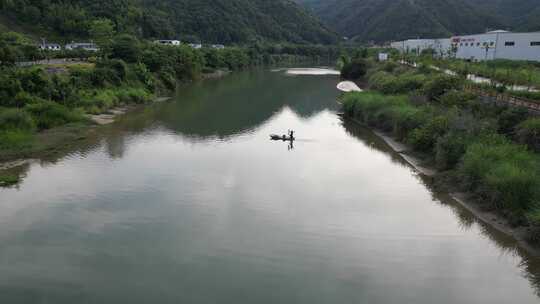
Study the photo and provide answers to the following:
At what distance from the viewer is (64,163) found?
25.0 meters

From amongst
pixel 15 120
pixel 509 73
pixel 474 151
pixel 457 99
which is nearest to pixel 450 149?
pixel 474 151

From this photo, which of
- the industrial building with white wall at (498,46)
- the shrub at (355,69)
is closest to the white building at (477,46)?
the industrial building with white wall at (498,46)

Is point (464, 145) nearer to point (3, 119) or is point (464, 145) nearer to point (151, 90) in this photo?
point (3, 119)

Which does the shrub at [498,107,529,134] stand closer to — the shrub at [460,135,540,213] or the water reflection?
the shrub at [460,135,540,213]

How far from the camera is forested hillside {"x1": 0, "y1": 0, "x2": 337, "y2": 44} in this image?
96.6 metres

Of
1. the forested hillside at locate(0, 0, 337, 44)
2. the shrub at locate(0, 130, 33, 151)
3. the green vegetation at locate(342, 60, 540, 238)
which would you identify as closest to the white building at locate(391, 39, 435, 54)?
the forested hillside at locate(0, 0, 337, 44)

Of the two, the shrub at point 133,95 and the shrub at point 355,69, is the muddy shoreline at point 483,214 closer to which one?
the shrub at point 133,95

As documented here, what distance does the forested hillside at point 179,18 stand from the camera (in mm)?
96631

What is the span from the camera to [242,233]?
17188 mm

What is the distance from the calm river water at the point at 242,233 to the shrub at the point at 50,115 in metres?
4.42

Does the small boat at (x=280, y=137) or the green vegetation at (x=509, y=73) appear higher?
the green vegetation at (x=509, y=73)

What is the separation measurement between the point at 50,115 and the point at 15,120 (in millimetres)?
4035

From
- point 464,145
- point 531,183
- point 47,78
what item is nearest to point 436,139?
point 464,145

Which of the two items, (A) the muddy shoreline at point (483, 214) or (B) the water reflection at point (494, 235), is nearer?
(B) the water reflection at point (494, 235)
